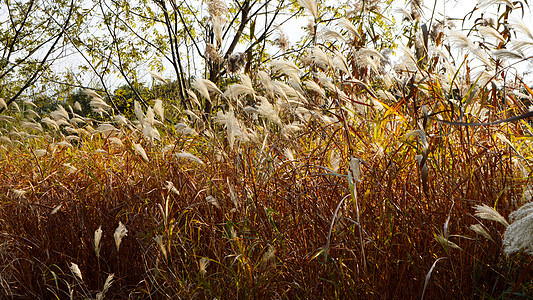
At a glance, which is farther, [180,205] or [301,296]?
[180,205]

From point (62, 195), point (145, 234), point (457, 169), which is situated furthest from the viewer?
point (62, 195)

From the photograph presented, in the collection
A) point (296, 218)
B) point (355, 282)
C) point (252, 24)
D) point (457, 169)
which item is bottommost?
point (355, 282)

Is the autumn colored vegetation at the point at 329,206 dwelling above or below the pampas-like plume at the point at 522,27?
below

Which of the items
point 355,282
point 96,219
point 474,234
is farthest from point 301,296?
point 96,219

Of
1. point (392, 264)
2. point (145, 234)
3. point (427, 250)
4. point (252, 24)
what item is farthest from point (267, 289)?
point (252, 24)

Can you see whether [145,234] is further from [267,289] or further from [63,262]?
[267,289]

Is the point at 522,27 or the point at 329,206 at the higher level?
the point at 522,27

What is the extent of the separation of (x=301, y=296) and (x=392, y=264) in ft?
1.33

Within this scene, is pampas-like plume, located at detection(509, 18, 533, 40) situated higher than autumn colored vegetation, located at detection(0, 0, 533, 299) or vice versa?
pampas-like plume, located at detection(509, 18, 533, 40)

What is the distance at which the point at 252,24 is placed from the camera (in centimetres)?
309

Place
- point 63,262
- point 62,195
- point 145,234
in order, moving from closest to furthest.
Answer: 1. point 145,234
2. point 63,262
3. point 62,195

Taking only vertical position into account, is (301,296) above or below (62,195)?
below

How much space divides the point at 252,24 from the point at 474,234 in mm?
1963

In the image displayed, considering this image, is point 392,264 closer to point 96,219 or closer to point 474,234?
point 474,234
